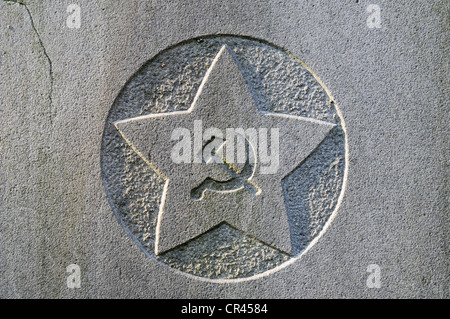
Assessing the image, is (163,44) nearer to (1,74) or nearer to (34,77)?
(34,77)

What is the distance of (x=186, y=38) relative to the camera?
171 cm

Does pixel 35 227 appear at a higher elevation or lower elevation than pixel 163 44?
lower

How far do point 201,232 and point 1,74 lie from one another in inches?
45.2

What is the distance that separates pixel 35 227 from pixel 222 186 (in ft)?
2.78

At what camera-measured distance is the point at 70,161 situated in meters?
1.70

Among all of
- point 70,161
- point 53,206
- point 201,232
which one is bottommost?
point 201,232

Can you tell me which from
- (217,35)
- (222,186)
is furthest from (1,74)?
(222,186)

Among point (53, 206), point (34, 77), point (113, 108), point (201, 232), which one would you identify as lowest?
point (201, 232)

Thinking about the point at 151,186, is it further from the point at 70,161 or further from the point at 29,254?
the point at 29,254

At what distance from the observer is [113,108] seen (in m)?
1.71

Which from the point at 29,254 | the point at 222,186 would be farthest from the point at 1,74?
the point at 222,186

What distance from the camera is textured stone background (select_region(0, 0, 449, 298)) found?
1.69m

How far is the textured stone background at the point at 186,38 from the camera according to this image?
1.69 m

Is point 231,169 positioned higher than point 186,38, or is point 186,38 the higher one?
point 186,38
